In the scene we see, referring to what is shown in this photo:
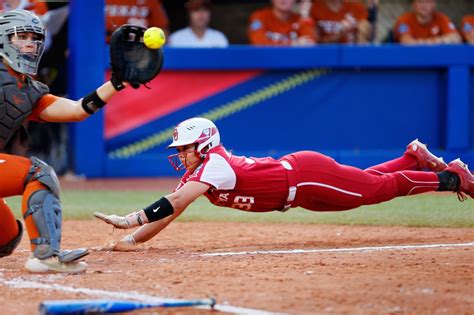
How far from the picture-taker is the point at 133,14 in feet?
A: 42.2

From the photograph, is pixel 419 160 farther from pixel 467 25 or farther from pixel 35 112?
pixel 467 25

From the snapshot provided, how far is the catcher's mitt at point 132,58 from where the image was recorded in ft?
19.6

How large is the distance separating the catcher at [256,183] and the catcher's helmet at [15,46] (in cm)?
118

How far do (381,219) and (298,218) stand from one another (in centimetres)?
86

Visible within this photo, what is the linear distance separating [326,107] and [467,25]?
270cm

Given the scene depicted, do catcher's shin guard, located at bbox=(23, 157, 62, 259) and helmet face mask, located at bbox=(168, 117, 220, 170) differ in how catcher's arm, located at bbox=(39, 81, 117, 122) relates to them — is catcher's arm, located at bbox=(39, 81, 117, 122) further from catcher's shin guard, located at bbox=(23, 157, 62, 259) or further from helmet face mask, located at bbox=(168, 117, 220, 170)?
helmet face mask, located at bbox=(168, 117, 220, 170)

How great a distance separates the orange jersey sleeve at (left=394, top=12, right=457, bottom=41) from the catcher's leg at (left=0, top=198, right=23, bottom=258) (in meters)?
8.41

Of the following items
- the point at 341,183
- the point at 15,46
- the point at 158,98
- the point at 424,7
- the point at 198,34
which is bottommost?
the point at 341,183

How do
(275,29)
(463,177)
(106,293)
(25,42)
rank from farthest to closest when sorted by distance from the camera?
1. (275,29)
2. (463,177)
3. (25,42)
4. (106,293)

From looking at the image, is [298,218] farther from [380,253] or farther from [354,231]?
[380,253]

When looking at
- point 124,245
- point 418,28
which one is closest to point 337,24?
point 418,28

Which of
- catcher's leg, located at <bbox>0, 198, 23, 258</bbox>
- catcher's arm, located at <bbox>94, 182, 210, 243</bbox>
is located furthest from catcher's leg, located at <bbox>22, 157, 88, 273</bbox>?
catcher's arm, located at <bbox>94, 182, 210, 243</bbox>

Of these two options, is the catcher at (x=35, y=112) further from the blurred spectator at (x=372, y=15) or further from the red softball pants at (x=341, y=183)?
the blurred spectator at (x=372, y=15)

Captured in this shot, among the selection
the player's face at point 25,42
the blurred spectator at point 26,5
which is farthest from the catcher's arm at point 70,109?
the blurred spectator at point 26,5
